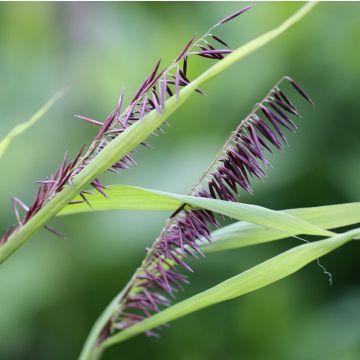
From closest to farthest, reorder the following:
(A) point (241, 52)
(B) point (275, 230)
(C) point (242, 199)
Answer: (A) point (241, 52)
(B) point (275, 230)
(C) point (242, 199)

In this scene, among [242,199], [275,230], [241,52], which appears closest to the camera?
[241,52]

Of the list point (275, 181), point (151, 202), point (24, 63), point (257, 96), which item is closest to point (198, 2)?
point (24, 63)

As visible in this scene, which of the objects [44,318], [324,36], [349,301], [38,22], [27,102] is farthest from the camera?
[38,22]

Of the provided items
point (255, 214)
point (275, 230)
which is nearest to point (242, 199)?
point (275, 230)

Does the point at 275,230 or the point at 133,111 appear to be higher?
the point at 133,111

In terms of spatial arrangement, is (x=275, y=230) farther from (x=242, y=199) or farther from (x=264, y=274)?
(x=242, y=199)

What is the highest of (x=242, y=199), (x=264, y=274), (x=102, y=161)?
(x=102, y=161)

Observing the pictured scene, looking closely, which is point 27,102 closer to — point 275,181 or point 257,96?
point 257,96
